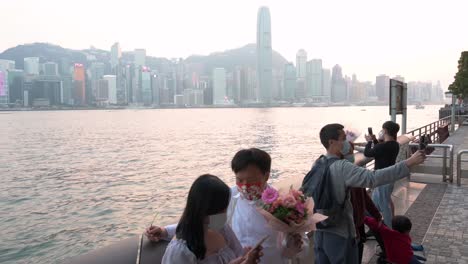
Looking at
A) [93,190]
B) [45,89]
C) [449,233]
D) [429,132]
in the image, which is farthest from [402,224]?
[45,89]

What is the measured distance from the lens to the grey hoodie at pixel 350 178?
8.69 feet

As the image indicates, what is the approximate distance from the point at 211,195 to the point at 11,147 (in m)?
45.4

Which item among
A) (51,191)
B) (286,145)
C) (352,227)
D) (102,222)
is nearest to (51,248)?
(102,222)

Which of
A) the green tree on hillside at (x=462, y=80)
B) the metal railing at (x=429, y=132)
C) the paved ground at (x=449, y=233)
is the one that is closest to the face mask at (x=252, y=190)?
the paved ground at (x=449, y=233)

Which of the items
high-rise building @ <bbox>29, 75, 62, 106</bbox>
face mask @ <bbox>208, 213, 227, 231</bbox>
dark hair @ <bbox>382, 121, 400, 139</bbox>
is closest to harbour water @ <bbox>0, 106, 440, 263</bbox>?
dark hair @ <bbox>382, 121, 400, 139</bbox>

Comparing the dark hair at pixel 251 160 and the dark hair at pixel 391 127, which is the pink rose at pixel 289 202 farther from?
the dark hair at pixel 391 127

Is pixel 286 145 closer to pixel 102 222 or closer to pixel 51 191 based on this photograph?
pixel 51 191

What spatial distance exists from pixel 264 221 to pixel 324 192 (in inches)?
25.8

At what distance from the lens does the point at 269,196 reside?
232cm

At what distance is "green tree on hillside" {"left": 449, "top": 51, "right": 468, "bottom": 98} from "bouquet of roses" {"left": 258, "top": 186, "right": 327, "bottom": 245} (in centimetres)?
3031

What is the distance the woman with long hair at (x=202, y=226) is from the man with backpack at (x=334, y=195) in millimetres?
1118

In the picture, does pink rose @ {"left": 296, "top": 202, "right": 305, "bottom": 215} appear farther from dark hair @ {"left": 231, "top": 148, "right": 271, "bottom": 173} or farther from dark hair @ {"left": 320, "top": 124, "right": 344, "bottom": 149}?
dark hair @ {"left": 320, "top": 124, "right": 344, "bottom": 149}

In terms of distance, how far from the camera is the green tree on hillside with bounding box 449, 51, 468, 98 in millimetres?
29247

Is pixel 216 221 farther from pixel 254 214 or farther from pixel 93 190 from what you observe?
pixel 93 190
